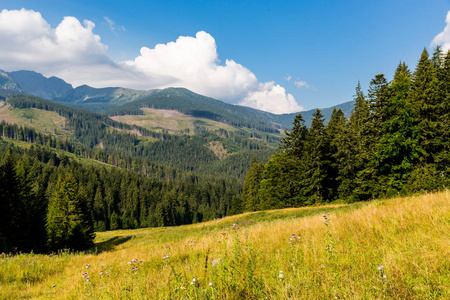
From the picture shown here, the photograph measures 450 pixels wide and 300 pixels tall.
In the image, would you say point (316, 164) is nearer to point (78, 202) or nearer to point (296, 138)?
point (296, 138)

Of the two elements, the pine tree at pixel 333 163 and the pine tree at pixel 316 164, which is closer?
the pine tree at pixel 316 164

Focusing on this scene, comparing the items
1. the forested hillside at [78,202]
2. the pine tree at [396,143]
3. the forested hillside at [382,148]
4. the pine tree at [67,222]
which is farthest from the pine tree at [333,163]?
the pine tree at [67,222]

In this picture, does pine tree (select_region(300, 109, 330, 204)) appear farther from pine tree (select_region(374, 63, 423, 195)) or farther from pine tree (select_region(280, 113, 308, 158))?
pine tree (select_region(374, 63, 423, 195))

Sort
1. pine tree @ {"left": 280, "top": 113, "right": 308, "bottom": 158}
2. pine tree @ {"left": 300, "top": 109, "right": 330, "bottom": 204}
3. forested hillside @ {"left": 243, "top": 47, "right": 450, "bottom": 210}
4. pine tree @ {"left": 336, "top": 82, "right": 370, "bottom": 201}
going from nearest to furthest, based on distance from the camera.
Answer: forested hillside @ {"left": 243, "top": 47, "right": 450, "bottom": 210} < pine tree @ {"left": 336, "top": 82, "right": 370, "bottom": 201} < pine tree @ {"left": 300, "top": 109, "right": 330, "bottom": 204} < pine tree @ {"left": 280, "top": 113, "right": 308, "bottom": 158}

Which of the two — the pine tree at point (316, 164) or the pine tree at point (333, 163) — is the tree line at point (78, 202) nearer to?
the pine tree at point (316, 164)

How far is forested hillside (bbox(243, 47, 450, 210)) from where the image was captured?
21.6m

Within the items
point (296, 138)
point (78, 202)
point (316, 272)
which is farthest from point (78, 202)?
point (316, 272)

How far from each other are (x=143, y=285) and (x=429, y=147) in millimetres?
29847

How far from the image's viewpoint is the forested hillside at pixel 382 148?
21.6 m

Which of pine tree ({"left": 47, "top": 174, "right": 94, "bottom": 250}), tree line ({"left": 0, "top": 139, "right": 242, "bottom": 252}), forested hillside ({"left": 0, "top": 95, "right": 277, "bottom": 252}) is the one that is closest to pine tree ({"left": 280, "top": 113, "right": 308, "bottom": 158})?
pine tree ({"left": 47, "top": 174, "right": 94, "bottom": 250})

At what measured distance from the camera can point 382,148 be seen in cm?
2420

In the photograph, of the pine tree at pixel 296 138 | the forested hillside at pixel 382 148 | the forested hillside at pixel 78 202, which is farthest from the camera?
the pine tree at pixel 296 138

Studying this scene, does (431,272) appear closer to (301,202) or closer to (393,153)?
(393,153)

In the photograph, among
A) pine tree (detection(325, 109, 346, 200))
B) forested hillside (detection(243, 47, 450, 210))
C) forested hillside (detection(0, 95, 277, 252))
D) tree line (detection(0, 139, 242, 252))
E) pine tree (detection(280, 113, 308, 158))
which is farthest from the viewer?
pine tree (detection(280, 113, 308, 158))
